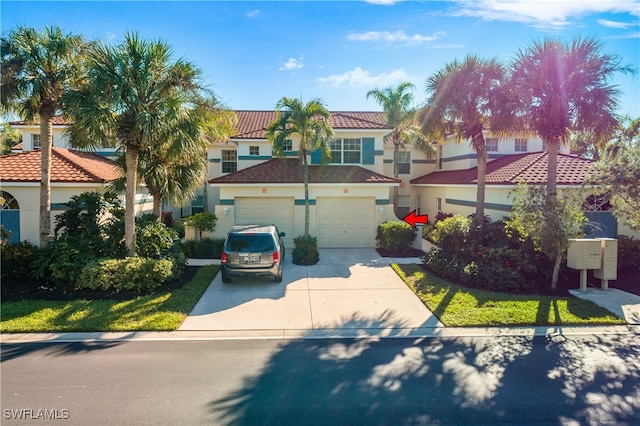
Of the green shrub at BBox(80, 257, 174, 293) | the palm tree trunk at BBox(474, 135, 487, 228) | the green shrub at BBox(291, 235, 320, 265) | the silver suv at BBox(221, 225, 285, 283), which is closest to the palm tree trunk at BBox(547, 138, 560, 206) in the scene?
the palm tree trunk at BBox(474, 135, 487, 228)

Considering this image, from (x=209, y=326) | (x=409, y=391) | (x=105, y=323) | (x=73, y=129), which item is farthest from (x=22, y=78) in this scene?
(x=409, y=391)

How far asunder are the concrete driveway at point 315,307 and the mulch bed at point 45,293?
2011 mm

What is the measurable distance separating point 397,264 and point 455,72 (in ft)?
24.5

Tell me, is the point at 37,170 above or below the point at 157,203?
above

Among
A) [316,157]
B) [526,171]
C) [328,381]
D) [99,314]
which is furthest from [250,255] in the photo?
[526,171]

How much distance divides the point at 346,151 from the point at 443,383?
1461cm

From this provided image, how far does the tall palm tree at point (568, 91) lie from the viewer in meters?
11.3

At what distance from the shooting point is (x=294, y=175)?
679 inches

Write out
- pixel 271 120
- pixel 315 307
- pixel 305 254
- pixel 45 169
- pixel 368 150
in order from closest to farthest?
pixel 315 307 < pixel 45 169 < pixel 305 254 < pixel 368 150 < pixel 271 120

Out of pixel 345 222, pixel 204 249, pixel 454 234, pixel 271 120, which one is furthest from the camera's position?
pixel 271 120

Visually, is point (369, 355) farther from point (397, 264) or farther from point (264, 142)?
point (264, 142)

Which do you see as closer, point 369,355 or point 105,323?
point 369,355

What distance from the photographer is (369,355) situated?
6.65 m

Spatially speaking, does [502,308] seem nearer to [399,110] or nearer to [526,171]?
[526,171]
